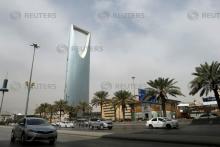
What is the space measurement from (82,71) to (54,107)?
68.1 m

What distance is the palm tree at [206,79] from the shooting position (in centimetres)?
4488

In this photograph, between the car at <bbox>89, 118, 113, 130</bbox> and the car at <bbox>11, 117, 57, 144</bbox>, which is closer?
the car at <bbox>11, 117, 57, 144</bbox>

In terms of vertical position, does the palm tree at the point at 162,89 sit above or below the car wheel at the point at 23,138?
above

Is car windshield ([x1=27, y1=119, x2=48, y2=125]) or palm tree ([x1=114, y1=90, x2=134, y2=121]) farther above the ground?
palm tree ([x1=114, y1=90, x2=134, y2=121])

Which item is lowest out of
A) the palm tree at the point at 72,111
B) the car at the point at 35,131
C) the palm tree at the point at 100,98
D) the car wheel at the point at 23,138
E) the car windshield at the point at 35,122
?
the car wheel at the point at 23,138

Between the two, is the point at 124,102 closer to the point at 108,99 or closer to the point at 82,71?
the point at 108,99

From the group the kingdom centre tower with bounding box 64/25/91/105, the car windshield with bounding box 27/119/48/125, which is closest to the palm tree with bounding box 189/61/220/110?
the car windshield with bounding box 27/119/48/125

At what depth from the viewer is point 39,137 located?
50.5 ft

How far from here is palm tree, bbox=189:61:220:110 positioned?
44.9 meters

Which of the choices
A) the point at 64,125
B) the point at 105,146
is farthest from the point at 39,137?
the point at 64,125

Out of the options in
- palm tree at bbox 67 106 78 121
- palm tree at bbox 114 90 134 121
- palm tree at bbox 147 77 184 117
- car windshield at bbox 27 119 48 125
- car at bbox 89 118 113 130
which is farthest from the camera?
palm tree at bbox 67 106 78 121

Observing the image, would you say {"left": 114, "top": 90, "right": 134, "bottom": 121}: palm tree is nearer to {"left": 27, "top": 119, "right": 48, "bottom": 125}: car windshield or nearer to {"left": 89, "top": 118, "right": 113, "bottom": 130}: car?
{"left": 89, "top": 118, "right": 113, "bottom": 130}: car

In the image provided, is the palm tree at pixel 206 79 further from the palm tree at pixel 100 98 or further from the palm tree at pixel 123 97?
the palm tree at pixel 100 98

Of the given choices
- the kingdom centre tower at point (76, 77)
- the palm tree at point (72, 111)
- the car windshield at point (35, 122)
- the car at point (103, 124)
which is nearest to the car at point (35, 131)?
the car windshield at point (35, 122)
